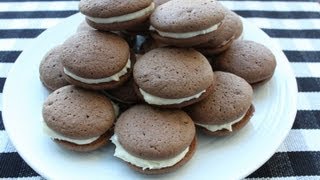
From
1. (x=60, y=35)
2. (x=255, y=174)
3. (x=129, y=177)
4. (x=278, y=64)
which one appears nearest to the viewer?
(x=129, y=177)

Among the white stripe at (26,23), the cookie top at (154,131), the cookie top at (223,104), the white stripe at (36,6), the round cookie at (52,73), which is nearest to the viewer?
the cookie top at (154,131)

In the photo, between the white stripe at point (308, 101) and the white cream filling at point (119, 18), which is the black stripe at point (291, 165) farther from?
the white cream filling at point (119, 18)

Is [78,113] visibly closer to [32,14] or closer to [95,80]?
[95,80]

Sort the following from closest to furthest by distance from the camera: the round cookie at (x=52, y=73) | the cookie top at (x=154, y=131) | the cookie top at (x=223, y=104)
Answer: the cookie top at (x=154, y=131) < the cookie top at (x=223, y=104) < the round cookie at (x=52, y=73)

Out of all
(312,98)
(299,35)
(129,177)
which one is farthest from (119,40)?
(299,35)

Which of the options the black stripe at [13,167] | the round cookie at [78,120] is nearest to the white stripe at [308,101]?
the round cookie at [78,120]

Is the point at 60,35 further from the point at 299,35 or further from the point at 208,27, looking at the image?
the point at 299,35
